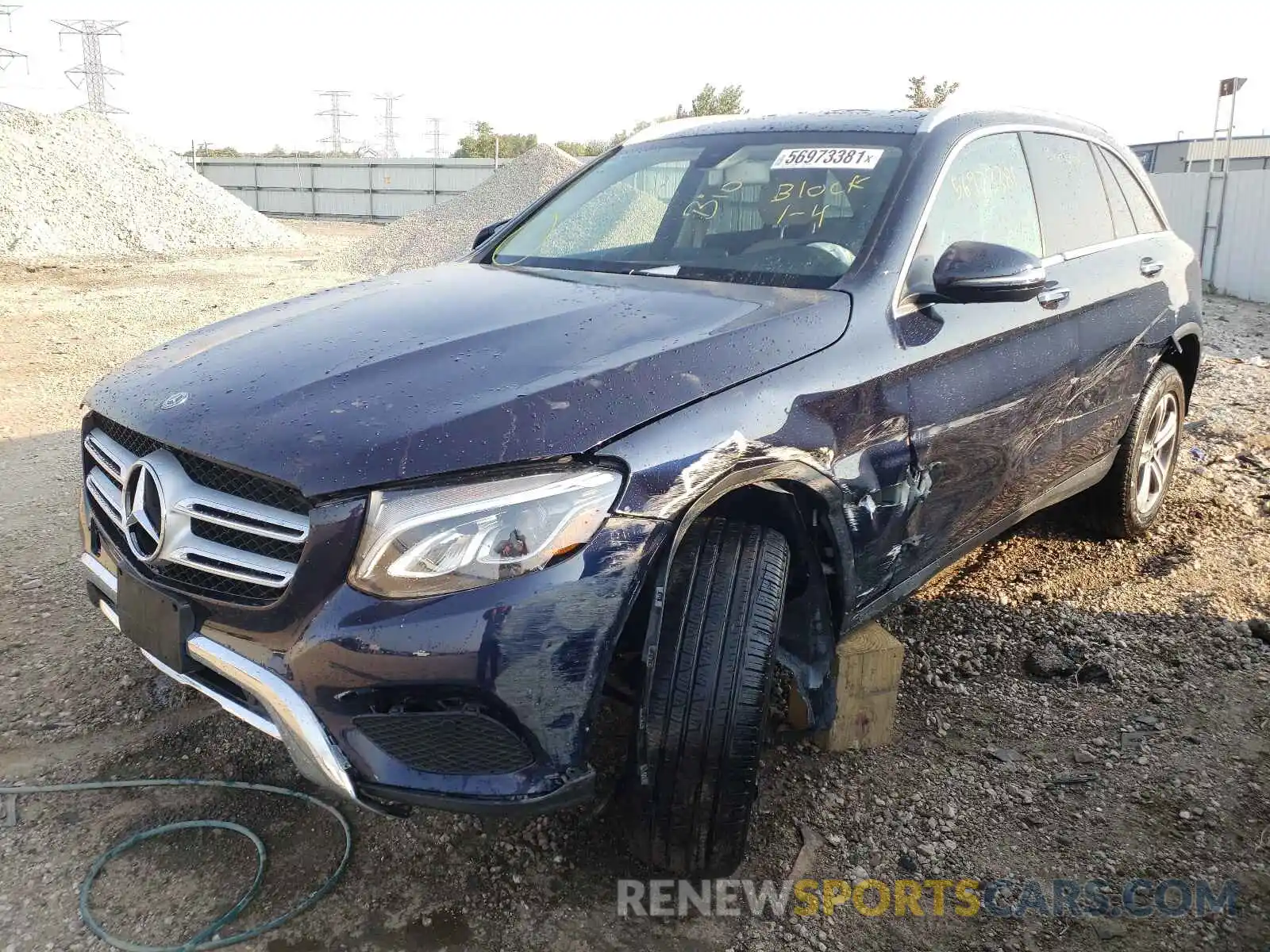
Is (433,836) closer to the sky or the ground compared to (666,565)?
closer to the ground

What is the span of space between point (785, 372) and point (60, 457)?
4.99m

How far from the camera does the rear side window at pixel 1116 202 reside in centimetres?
412

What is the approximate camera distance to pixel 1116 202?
4.16m

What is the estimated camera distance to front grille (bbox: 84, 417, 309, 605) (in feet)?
6.66

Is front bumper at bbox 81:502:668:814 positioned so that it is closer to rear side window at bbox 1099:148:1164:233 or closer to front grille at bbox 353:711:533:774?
front grille at bbox 353:711:533:774

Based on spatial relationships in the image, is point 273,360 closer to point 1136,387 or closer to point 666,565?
point 666,565

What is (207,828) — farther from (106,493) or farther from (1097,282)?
(1097,282)

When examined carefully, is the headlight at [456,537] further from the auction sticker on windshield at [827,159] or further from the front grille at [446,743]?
the auction sticker on windshield at [827,159]

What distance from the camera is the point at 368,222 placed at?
3506 cm

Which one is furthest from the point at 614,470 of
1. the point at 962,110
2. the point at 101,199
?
the point at 101,199

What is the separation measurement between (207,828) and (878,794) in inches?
70.7

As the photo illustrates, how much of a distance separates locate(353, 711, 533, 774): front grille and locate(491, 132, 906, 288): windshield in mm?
1505

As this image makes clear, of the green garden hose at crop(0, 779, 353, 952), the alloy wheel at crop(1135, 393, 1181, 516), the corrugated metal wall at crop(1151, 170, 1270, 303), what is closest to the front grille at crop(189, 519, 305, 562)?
the green garden hose at crop(0, 779, 353, 952)

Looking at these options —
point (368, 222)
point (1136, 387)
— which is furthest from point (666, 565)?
point (368, 222)
